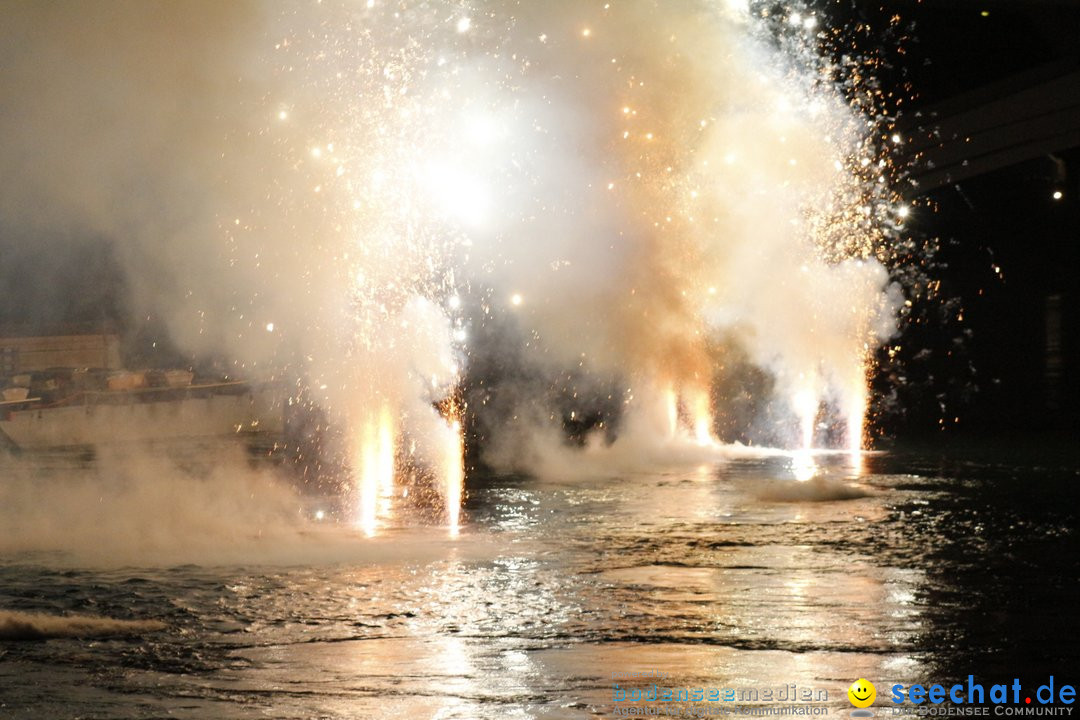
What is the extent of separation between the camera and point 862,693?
4188mm

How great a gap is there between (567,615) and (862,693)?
63.1 inches

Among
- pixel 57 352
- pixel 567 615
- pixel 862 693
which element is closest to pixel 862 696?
pixel 862 693

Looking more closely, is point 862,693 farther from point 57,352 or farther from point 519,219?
point 57,352

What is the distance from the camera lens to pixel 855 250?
16.5 m

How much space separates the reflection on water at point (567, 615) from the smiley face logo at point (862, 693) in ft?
0.20

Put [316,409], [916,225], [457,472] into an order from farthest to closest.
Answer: [916,225], [316,409], [457,472]

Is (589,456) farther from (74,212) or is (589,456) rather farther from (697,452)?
(74,212)

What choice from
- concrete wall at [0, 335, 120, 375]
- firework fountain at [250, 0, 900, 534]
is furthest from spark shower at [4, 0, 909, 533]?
concrete wall at [0, 335, 120, 375]

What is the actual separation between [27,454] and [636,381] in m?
7.77

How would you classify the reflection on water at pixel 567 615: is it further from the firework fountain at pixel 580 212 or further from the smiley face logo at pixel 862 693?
the firework fountain at pixel 580 212

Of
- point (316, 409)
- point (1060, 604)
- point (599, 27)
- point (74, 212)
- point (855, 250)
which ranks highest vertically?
point (599, 27)

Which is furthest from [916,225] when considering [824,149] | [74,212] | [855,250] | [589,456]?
[74,212]

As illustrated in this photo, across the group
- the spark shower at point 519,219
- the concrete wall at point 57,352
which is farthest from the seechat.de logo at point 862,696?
the concrete wall at point 57,352

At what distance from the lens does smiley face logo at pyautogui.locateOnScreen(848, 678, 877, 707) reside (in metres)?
4.09
